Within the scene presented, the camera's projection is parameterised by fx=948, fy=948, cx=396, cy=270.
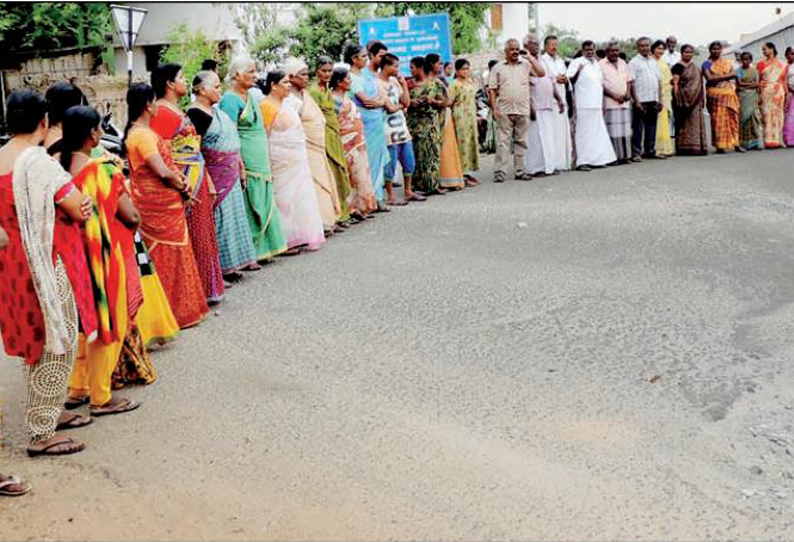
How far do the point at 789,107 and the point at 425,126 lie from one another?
25.2 feet

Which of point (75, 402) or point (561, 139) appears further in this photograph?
point (561, 139)

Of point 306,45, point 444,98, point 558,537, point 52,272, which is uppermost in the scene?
point 306,45

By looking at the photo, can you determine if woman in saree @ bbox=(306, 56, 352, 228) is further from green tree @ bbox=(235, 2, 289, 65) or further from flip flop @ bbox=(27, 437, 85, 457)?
green tree @ bbox=(235, 2, 289, 65)

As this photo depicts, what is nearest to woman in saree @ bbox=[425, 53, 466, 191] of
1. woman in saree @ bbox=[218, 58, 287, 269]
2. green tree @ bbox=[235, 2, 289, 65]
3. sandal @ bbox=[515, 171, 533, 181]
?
sandal @ bbox=[515, 171, 533, 181]

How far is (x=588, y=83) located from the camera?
46.2 feet

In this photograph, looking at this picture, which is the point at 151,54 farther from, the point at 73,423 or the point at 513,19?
the point at 73,423

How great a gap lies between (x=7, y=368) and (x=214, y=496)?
269cm

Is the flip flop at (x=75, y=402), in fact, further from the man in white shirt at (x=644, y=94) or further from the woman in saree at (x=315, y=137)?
the man in white shirt at (x=644, y=94)

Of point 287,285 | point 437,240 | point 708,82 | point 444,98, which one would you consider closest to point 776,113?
point 708,82

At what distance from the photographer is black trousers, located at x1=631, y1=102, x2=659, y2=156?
14.8 meters

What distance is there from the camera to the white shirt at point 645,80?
14656 mm

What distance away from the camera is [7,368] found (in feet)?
19.2

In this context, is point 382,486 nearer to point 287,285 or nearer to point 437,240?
point 287,285

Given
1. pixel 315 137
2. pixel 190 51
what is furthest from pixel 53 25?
pixel 315 137
